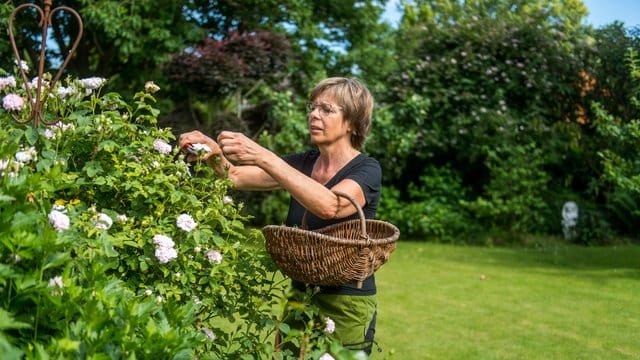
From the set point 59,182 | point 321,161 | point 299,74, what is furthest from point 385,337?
point 299,74

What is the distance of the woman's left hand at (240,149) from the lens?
8.55 feet

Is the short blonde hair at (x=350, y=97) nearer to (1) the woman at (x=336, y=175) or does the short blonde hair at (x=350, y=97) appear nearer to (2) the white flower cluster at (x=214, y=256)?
(1) the woman at (x=336, y=175)

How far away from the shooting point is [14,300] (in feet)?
6.44

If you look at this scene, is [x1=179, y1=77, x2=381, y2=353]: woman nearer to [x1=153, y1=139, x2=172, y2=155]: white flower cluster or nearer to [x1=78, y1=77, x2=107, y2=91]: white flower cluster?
[x1=153, y1=139, x2=172, y2=155]: white flower cluster

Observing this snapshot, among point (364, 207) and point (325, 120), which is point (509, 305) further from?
point (325, 120)

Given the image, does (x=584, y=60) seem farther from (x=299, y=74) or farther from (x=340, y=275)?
(x=340, y=275)

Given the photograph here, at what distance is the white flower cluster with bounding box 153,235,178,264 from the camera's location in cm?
260

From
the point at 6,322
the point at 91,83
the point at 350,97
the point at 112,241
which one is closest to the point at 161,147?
the point at 91,83

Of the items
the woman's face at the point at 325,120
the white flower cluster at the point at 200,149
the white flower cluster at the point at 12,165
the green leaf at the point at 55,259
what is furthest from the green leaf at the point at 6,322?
the woman's face at the point at 325,120

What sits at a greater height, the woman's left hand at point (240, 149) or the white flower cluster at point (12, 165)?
the woman's left hand at point (240, 149)

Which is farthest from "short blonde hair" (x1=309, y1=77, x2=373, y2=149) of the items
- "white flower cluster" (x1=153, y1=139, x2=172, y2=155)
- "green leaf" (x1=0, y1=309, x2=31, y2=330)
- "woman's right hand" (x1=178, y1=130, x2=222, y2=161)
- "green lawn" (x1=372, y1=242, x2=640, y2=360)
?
"green lawn" (x1=372, y1=242, x2=640, y2=360)

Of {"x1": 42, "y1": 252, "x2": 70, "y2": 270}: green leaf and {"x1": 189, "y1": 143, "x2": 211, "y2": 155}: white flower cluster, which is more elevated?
{"x1": 189, "y1": 143, "x2": 211, "y2": 155}: white flower cluster

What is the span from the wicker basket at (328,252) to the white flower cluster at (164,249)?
12.4 inches

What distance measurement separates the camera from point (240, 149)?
261 centimetres
